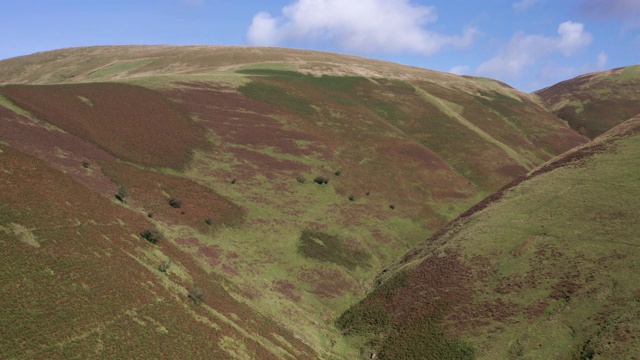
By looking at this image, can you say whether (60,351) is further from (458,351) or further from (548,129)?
(548,129)

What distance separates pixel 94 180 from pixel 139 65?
122517mm

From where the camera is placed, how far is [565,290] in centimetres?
3809

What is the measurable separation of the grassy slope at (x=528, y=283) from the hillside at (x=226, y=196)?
19.4 ft

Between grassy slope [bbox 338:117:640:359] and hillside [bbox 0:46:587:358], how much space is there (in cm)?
592

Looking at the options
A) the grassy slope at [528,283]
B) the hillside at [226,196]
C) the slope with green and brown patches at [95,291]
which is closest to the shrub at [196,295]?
the hillside at [226,196]

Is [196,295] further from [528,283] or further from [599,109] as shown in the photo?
[599,109]

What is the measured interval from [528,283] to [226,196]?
38.1m

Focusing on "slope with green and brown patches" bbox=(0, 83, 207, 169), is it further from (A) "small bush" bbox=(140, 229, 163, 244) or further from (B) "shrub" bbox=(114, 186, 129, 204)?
(A) "small bush" bbox=(140, 229, 163, 244)

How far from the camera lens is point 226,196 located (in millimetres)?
62094

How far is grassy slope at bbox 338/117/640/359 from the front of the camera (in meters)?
34.6

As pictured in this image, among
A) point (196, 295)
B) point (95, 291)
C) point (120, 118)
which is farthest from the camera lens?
point (120, 118)

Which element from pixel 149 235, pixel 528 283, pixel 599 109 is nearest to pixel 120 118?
pixel 149 235

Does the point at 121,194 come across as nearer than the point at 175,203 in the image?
Yes

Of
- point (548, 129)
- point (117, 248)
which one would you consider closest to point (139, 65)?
point (548, 129)
